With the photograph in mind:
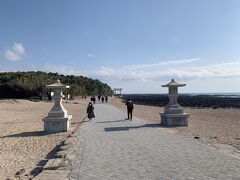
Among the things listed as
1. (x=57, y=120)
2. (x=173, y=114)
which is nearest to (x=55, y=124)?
(x=57, y=120)

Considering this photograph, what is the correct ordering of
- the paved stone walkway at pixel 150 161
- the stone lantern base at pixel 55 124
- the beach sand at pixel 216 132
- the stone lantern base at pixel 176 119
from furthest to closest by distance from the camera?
the stone lantern base at pixel 176 119 → the stone lantern base at pixel 55 124 → the beach sand at pixel 216 132 → the paved stone walkway at pixel 150 161

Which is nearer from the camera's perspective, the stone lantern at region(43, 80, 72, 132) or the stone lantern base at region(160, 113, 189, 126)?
the stone lantern at region(43, 80, 72, 132)

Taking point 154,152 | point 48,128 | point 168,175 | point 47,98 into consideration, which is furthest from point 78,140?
point 47,98

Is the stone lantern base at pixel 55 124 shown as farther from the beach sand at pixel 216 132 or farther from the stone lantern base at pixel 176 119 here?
the stone lantern base at pixel 176 119

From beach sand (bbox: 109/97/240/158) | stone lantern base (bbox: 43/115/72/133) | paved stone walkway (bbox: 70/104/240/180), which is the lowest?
beach sand (bbox: 109/97/240/158)

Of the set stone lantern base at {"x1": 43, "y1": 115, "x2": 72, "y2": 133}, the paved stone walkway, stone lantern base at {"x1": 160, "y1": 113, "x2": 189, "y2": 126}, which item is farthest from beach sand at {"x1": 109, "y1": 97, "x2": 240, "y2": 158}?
stone lantern base at {"x1": 43, "y1": 115, "x2": 72, "y2": 133}

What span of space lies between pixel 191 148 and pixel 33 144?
669 cm

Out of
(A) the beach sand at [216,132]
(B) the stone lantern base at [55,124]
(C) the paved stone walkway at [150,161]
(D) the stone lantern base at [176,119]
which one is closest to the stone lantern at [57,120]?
(B) the stone lantern base at [55,124]

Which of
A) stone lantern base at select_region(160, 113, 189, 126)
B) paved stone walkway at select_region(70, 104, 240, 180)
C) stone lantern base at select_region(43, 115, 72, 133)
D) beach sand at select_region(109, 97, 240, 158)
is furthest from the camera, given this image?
stone lantern base at select_region(160, 113, 189, 126)

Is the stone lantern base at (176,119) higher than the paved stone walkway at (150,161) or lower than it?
higher

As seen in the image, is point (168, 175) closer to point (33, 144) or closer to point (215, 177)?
point (215, 177)

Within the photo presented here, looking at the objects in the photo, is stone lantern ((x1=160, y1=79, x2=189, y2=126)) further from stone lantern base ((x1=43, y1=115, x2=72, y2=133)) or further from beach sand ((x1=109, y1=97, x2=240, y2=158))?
stone lantern base ((x1=43, y1=115, x2=72, y2=133))

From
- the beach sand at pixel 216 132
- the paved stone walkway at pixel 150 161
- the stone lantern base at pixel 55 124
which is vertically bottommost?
the beach sand at pixel 216 132

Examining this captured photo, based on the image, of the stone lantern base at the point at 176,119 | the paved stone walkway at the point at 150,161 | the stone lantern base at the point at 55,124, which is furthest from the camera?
the stone lantern base at the point at 176,119
